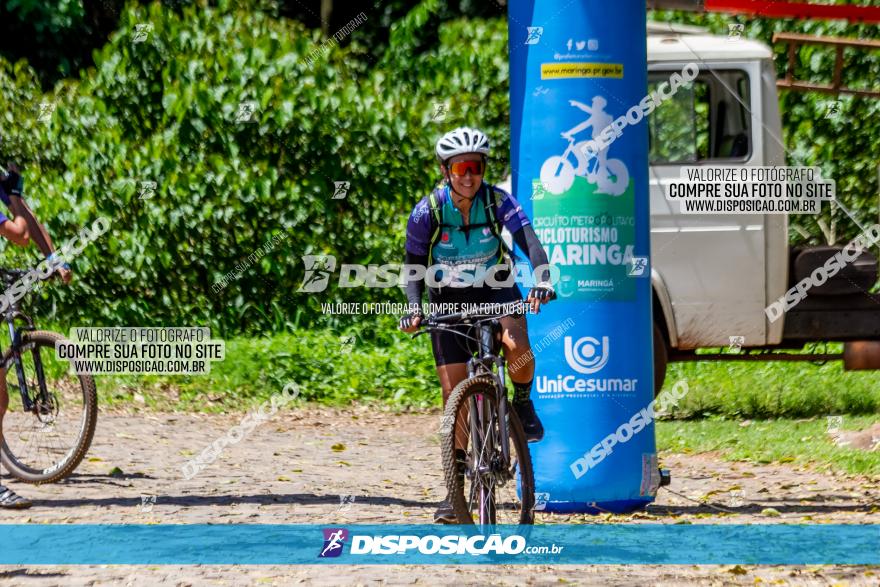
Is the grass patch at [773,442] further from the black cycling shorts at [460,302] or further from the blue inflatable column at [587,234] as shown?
the black cycling shorts at [460,302]

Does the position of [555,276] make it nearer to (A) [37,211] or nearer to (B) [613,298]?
(B) [613,298]

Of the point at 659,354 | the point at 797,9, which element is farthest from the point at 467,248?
the point at 797,9

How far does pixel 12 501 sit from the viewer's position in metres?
8.30

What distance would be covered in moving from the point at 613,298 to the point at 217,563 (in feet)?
9.59

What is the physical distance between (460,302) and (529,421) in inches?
27.7

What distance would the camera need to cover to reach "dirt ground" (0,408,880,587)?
6551mm

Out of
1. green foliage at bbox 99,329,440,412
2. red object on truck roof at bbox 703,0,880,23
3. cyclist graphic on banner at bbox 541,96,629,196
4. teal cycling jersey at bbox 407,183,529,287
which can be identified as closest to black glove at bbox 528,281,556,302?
teal cycling jersey at bbox 407,183,529,287

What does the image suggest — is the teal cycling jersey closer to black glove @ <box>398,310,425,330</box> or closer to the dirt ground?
black glove @ <box>398,310,425,330</box>

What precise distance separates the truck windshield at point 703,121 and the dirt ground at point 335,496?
2.55m

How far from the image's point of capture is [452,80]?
1641 cm

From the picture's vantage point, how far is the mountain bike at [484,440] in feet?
22.8

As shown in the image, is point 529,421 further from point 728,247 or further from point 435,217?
point 728,247

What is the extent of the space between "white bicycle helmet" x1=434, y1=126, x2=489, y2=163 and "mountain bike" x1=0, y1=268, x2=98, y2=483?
112 inches

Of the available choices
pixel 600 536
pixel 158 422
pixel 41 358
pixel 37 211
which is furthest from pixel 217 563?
pixel 37 211
